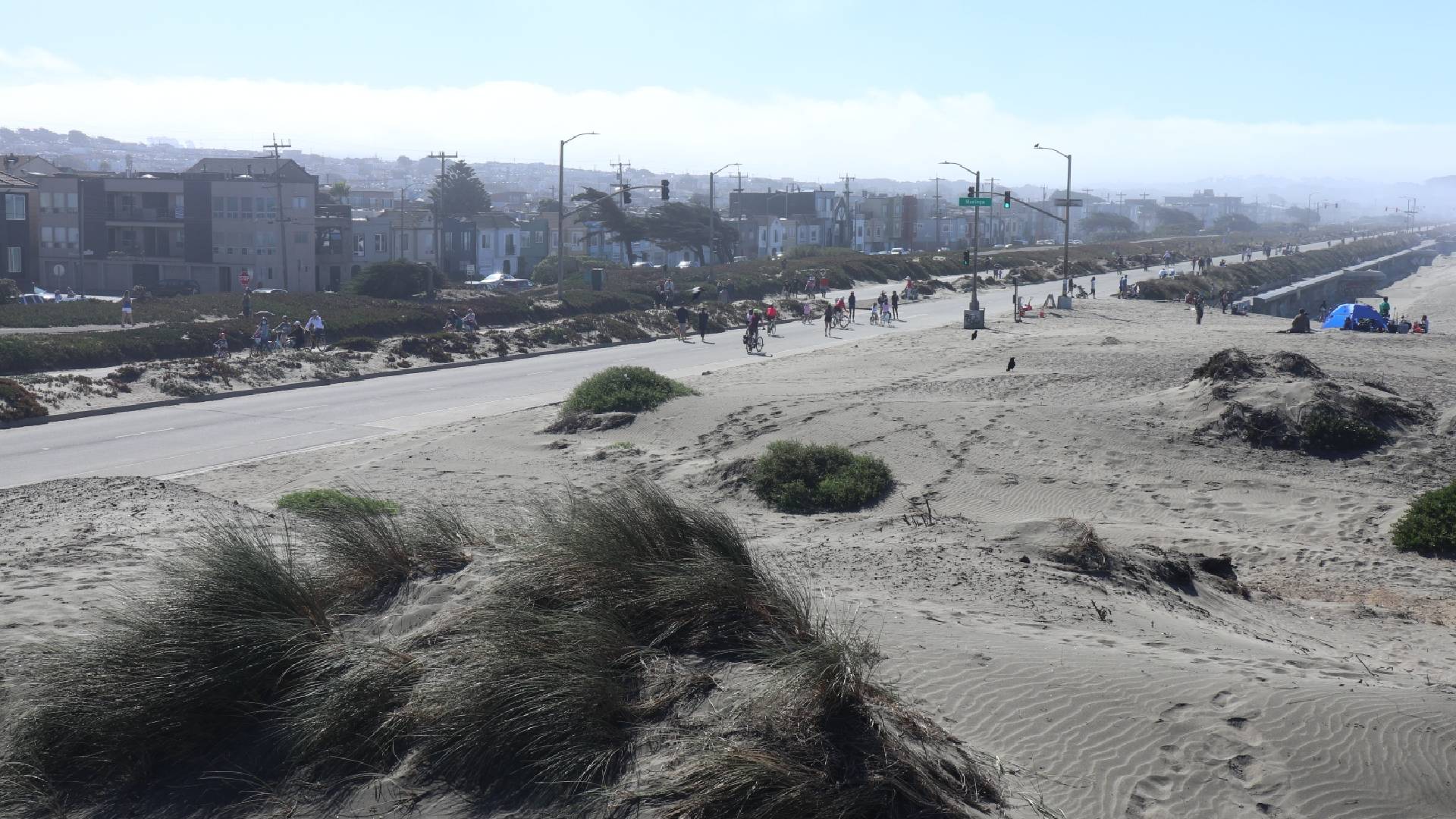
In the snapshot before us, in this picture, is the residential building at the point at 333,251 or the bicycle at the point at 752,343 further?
the residential building at the point at 333,251

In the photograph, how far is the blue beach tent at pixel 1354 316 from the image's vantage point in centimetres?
4469

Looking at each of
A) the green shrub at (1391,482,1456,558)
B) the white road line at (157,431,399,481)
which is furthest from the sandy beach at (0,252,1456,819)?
the white road line at (157,431,399,481)

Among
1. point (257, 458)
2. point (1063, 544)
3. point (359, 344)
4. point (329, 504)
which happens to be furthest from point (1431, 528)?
point (359, 344)

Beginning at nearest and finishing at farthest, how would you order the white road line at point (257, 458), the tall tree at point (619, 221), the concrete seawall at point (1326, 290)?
the white road line at point (257, 458) → the concrete seawall at point (1326, 290) → the tall tree at point (619, 221)

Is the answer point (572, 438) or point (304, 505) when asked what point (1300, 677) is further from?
point (572, 438)

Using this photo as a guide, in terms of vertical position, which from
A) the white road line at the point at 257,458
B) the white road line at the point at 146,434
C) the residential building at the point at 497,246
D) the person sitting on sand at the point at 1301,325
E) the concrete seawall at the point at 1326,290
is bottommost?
the white road line at the point at 146,434

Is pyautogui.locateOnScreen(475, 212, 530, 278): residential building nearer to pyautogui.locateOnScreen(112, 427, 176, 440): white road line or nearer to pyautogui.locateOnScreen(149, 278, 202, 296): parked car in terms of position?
pyautogui.locateOnScreen(149, 278, 202, 296): parked car

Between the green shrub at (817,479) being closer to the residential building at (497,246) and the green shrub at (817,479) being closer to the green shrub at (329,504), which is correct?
the green shrub at (329,504)

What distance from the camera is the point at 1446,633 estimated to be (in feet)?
37.0

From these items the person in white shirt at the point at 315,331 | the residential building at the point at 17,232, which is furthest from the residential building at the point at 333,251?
the person in white shirt at the point at 315,331

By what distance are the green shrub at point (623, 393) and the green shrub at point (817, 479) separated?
6730 millimetres

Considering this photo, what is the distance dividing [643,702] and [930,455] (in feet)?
43.1

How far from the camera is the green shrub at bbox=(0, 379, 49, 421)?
27500mm

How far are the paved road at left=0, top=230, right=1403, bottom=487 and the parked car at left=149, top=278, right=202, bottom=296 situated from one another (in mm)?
33723
